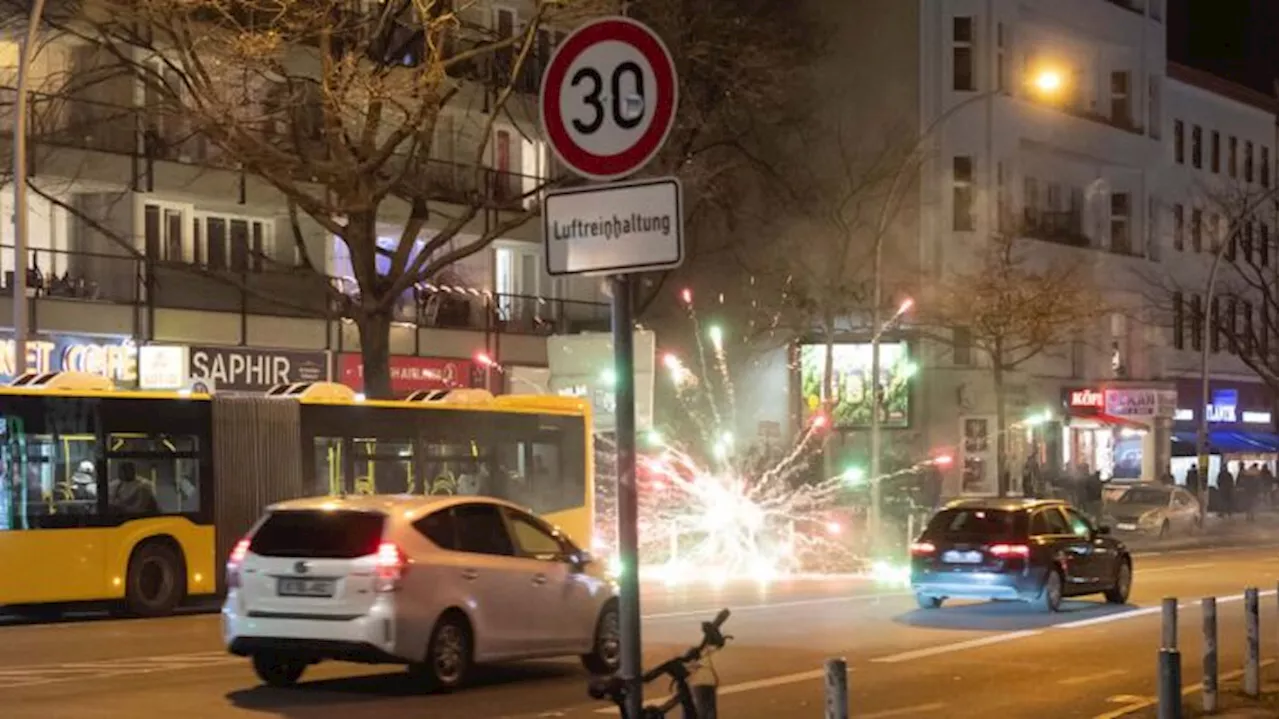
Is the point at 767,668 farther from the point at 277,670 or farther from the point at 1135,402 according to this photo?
the point at 1135,402

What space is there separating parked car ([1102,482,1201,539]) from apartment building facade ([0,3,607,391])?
557 inches

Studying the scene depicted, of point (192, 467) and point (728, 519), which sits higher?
point (192, 467)

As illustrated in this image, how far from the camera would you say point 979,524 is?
23062mm

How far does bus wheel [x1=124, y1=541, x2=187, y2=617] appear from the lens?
22750 millimetres

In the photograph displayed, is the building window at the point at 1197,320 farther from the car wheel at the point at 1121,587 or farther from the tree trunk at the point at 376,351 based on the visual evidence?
the tree trunk at the point at 376,351

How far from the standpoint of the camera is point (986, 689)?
1550 centimetres

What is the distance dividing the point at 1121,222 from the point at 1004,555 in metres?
36.8

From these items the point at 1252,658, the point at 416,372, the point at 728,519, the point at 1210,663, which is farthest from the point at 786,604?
the point at 416,372

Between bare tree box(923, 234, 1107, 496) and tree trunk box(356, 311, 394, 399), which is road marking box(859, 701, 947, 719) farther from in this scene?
bare tree box(923, 234, 1107, 496)

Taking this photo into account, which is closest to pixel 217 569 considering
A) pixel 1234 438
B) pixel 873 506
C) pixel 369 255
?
pixel 369 255

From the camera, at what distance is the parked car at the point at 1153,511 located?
4291 centimetres

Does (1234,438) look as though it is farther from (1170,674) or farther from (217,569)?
(1170,674)

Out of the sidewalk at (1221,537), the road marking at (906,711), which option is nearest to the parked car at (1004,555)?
the road marking at (906,711)

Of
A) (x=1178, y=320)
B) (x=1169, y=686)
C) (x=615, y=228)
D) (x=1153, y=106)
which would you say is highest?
(x=1153, y=106)
